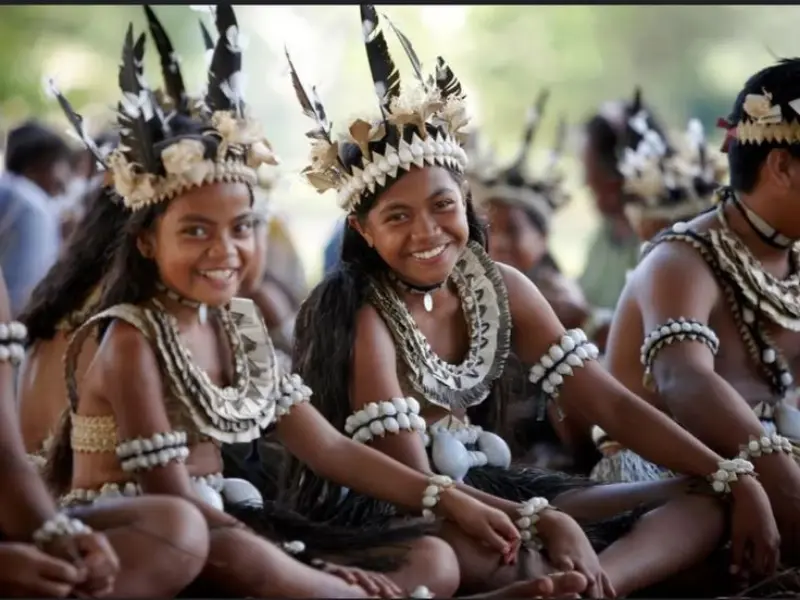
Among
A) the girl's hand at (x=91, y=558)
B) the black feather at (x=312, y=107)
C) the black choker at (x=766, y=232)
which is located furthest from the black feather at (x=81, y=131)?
the black choker at (x=766, y=232)

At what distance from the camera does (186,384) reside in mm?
2250

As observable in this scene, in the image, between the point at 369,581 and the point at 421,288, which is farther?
the point at 421,288

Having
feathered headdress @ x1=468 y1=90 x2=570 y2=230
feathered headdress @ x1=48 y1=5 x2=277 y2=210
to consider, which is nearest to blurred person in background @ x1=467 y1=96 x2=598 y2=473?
feathered headdress @ x1=468 y1=90 x2=570 y2=230

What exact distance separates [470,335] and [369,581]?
60 centimetres

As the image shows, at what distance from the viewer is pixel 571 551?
2.33 meters

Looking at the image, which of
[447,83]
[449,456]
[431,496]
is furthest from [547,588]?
[447,83]

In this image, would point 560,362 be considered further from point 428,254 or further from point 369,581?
point 369,581

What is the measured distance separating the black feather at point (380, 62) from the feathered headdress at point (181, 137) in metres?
0.26

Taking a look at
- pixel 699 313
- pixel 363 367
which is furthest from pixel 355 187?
pixel 699 313

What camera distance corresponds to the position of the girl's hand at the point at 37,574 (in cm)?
193

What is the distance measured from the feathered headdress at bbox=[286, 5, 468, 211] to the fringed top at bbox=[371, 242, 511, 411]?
0.61ft

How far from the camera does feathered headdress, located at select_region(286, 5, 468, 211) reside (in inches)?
98.6

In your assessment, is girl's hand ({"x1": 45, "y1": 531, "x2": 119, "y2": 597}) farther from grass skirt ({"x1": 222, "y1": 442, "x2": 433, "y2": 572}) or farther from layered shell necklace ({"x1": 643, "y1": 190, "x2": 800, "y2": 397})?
layered shell necklace ({"x1": 643, "y1": 190, "x2": 800, "y2": 397})

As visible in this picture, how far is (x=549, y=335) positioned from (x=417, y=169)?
40cm
